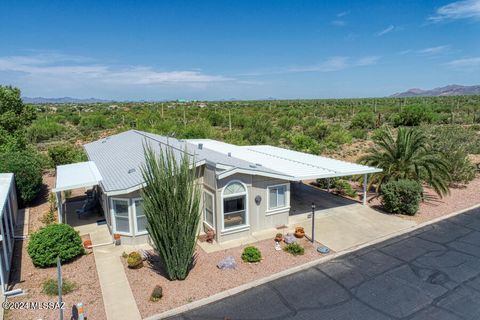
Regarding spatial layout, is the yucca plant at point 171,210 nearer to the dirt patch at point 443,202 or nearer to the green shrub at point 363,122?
the dirt patch at point 443,202

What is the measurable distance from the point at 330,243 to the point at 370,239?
1.64 meters

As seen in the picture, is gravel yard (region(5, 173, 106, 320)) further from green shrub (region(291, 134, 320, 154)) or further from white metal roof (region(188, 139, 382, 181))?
green shrub (region(291, 134, 320, 154))

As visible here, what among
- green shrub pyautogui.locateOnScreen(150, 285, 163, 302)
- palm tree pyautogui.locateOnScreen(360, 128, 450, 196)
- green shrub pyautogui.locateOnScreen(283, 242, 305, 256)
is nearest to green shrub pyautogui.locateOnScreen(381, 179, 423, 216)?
palm tree pyautogui.locateOnScreen(360, 128, 450, 196)

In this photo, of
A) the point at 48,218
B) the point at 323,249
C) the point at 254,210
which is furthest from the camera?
the point at 48,218

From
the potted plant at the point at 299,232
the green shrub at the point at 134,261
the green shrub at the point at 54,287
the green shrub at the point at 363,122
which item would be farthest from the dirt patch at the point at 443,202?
the green shrub at the point at 363,122

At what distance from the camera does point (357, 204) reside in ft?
56.0

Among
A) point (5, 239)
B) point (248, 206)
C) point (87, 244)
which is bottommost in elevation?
point (87, 244)

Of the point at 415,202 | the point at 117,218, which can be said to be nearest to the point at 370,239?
the point at 415,202

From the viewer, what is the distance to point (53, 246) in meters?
10.9

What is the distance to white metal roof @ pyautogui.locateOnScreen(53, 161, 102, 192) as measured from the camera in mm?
12844

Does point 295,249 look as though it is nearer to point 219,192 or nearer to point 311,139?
point 219,192

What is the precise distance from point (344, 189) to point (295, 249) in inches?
325

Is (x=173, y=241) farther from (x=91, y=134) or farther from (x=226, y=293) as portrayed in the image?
(x=91, y=134)

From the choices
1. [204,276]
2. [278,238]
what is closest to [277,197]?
[278,238]
